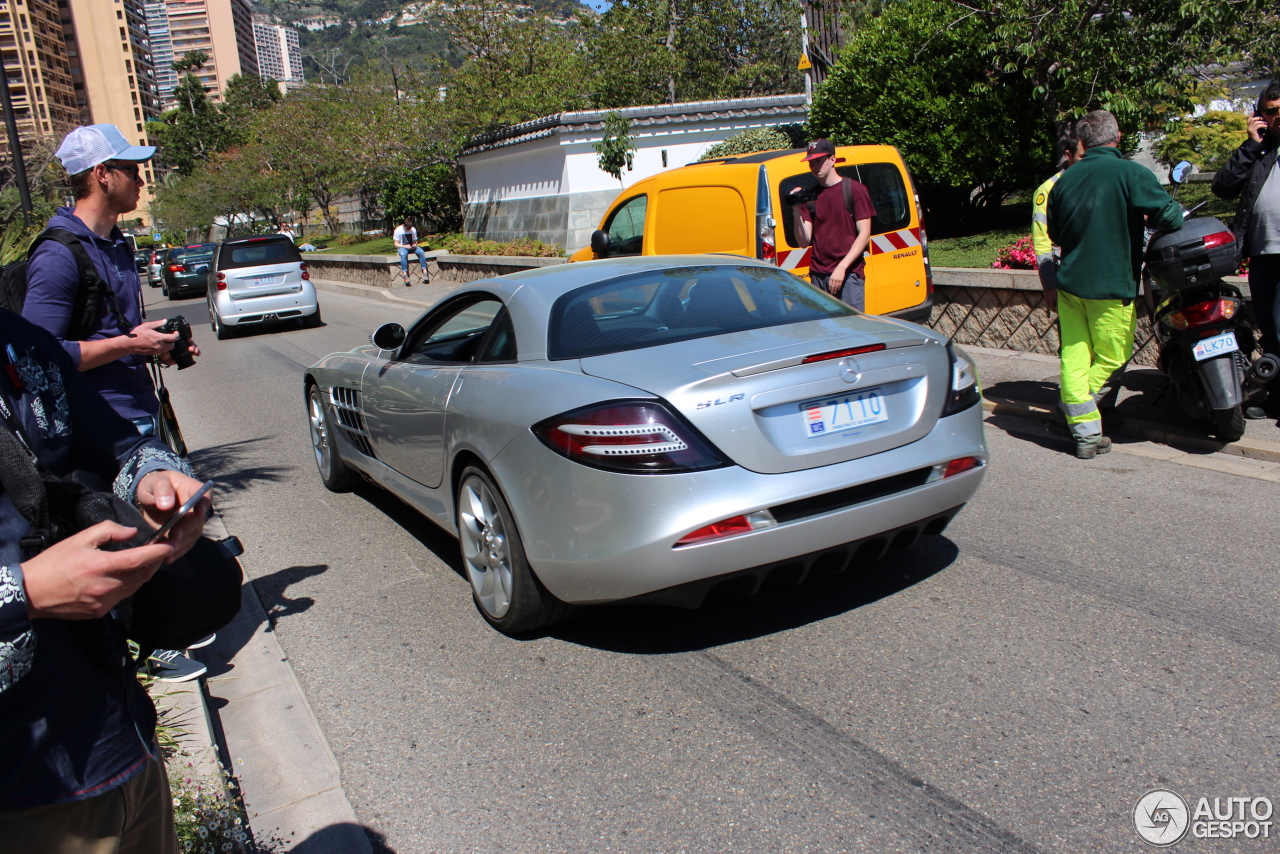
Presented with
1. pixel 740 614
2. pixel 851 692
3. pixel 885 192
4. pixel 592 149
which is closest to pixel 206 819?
pixel 851 692

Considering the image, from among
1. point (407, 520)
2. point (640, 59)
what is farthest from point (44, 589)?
point (640, 59)

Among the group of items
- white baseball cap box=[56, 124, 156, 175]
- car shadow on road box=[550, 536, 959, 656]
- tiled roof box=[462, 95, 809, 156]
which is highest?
tiled roof box=[462, 95, 809, 156]

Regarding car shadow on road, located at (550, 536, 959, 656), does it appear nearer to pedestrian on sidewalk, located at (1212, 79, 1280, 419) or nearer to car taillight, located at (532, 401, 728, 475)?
car taillight, located at (532, 401, 728, 475)

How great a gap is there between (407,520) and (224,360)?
10.2m

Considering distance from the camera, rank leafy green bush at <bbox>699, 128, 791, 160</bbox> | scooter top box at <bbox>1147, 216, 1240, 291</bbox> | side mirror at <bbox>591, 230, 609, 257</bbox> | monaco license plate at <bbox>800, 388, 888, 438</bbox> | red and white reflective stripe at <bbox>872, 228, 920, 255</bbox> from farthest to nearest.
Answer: leafy green bush at <bbox>699, 128, 791, 160</bbox> < side mirror at <bbox>591, 230, 609, 257</bbox> < red and white reflective stripe at <bbox>872, 228, 920, 255</bbox> < scooter top box at <bbox>1147, 216, 1240, 291</bbox> < monaco license plate at <bbox>800, 388, 888, 438</bbox>

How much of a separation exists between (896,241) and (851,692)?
555 cm

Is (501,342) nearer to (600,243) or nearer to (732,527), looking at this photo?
(732,527)

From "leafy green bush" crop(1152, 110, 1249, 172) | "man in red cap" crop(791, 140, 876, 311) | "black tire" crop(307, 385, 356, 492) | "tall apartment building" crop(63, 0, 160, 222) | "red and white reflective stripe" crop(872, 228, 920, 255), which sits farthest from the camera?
"tall apartment building" crop(63, 0, 160, 222)

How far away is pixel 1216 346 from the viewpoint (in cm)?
552

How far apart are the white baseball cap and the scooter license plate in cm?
542

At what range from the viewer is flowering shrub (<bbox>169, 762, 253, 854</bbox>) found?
2.51 metres

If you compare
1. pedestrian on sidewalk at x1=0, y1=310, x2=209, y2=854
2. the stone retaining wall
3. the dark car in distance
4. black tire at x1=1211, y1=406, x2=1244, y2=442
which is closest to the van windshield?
the stone retaining wall

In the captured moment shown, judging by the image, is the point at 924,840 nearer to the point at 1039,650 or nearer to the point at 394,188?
the point at 1039,650

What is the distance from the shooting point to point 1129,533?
4578 millimetres
